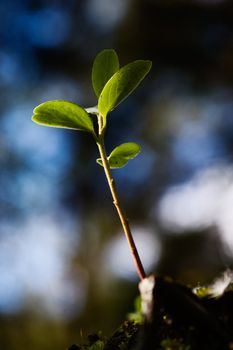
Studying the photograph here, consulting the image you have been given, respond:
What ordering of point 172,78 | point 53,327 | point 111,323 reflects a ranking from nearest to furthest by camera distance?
point 111,323 → point 53,327 → point 172,78

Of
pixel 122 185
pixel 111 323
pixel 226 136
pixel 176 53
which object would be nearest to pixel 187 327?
pixel 111 323

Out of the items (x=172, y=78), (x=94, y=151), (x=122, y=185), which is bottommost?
(x=122, y=185)

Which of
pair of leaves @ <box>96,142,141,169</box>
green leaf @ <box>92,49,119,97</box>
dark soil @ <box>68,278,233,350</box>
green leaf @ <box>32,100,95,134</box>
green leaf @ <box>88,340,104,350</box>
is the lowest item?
green leaf @ <box>88,340,104,350</box>

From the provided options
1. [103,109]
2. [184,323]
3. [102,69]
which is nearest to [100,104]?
[103,109]

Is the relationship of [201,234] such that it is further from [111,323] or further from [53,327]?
[53,327]

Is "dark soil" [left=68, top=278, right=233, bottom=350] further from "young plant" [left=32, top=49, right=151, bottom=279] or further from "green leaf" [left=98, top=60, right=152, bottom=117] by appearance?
"green leaf" [left=98, top=60, right=152, bottom=117]

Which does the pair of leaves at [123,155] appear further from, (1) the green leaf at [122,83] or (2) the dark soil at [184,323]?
(2) the dark soil at [184,323]

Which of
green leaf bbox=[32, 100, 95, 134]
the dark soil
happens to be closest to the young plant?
green leaf bbox=[32, 100, 95, 134]
